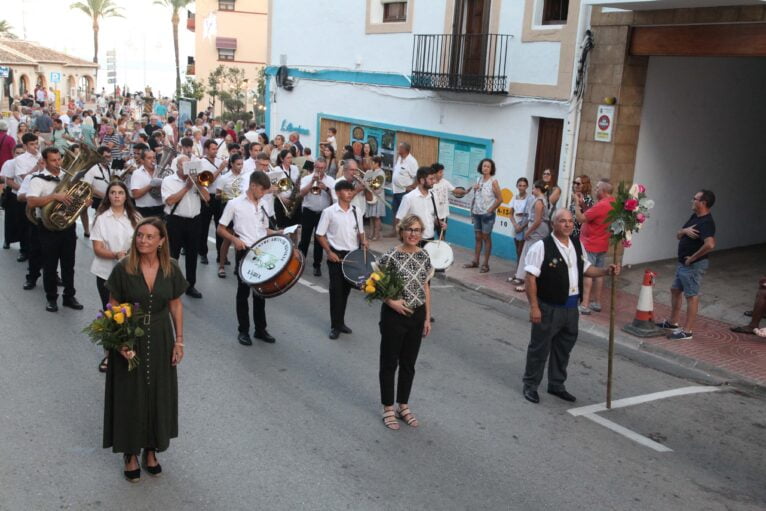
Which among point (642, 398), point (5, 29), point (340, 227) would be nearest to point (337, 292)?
point (340, 227)

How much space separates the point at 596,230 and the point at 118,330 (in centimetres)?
712

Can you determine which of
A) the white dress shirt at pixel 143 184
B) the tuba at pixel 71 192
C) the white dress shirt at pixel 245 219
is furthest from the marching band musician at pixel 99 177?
the white dress shirt at pixel 245 219

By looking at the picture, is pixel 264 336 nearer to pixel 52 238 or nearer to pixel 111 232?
pixel 111 232

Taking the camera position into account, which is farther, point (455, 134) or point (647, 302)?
point (455, 134)

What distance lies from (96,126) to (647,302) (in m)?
24.3

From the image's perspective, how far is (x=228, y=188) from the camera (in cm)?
1180

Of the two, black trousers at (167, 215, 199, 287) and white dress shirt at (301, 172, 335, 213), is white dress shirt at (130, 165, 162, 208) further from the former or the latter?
white dress shirt at (301, 172, 335, 213)

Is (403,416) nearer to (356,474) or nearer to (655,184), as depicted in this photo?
(356,474)

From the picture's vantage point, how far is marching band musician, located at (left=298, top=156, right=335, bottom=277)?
1204cm

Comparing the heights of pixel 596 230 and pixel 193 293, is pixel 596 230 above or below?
above

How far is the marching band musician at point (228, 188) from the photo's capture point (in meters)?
11.7

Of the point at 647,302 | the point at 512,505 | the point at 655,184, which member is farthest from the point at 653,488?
the point at 655,184

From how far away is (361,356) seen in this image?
850 centimetres

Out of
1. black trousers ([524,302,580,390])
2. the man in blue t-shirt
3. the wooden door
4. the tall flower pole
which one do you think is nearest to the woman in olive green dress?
black trousers ([524,302,580,390])
